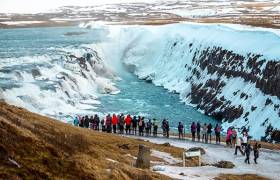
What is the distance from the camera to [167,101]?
63688 mm

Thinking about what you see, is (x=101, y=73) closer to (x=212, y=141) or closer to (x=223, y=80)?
(x=223, y=80)

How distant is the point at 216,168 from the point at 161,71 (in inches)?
2317

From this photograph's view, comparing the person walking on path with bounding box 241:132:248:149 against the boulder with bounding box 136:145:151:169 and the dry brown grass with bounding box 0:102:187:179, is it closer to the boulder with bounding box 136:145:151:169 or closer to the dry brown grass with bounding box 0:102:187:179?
the boulder with bounding box 136:145:151:169

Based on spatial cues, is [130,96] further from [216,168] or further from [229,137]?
[216,168]

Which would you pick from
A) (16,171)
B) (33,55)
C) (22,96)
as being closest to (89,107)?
(22,96)

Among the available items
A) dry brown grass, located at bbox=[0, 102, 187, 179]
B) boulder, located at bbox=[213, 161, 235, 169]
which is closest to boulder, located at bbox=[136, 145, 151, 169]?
dry brown grass, located at bbox=[0, 102, 187, 179]

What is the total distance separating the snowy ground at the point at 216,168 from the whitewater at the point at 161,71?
1115 centimetres

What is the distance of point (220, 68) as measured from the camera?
63438 millimetres

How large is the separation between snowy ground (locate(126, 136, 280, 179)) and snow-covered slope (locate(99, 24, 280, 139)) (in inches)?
430

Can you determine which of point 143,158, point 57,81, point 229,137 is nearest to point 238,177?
point 143,158

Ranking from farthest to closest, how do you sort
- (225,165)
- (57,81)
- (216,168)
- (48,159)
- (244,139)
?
(57,81) → (244,139) → (225,165) → (216,168) → (48,159)

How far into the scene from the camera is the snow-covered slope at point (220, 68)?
4900 cm

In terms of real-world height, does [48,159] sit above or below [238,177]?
above

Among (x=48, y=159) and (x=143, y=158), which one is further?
(x=143, y=158)
